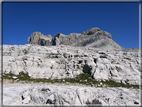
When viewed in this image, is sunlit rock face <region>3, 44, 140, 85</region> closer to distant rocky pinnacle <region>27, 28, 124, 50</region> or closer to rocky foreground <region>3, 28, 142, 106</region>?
rocky foreground <region>3, 28, 142, 106</region>

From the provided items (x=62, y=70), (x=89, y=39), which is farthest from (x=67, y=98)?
(x=89, y=39)

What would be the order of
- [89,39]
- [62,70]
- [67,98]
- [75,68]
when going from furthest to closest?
[89,39], [75,68], [62,70], [67,98]

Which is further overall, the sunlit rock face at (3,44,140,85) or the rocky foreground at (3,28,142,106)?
the sunlit rock face at (3,44,140,85)

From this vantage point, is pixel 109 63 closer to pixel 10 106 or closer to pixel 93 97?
pixel 93 97

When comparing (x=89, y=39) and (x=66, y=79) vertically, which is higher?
(x=89, y=39)

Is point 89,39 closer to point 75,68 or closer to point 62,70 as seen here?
point 75,68

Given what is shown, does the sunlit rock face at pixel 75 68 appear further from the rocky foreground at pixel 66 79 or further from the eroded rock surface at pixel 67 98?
the eroded rock surface at pixel 67 98

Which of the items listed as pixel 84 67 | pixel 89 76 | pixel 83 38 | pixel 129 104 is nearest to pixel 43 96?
pixel 129 104

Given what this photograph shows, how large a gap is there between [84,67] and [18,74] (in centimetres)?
1524

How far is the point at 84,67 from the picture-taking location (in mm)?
23156

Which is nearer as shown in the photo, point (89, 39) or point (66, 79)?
point (66, 79)

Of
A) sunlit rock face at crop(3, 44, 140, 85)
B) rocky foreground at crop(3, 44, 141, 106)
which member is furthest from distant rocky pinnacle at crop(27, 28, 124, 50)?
sunlit rock face at crop(3, 44, 140, 85)

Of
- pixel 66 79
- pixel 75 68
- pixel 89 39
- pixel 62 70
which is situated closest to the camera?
pixel 66 79

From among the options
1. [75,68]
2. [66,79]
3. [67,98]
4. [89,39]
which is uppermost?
[89,39]
